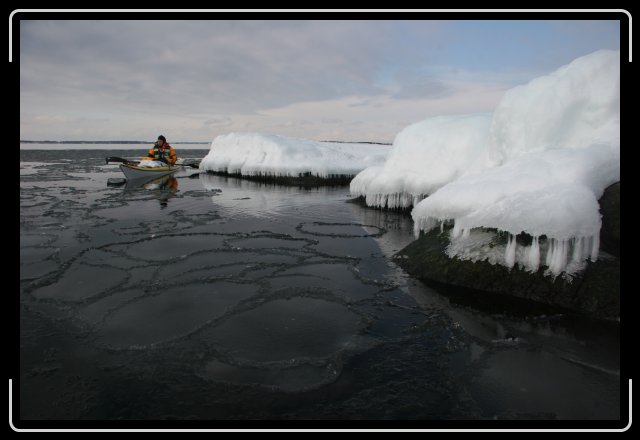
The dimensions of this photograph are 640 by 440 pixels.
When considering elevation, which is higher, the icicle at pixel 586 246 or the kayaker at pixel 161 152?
the kayaker at pixel 161 152

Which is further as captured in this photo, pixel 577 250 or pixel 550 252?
pixel 550 252

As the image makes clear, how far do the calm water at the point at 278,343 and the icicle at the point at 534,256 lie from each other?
90 cm

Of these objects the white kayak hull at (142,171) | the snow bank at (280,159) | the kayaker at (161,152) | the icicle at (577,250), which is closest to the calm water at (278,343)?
the icicle at (577,250)

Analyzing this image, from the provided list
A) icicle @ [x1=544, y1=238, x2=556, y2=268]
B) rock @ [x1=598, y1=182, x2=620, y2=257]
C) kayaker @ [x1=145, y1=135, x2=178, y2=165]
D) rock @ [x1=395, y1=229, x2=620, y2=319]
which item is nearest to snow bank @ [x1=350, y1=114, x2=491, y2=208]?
rock @ [x1=598, y1=182, x2=620, y2=257]

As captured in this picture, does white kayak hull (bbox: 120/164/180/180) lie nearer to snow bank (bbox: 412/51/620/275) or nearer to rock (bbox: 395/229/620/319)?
snow bank (bbox: 412/51/620/275)

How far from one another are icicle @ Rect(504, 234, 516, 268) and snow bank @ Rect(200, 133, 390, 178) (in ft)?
62.6

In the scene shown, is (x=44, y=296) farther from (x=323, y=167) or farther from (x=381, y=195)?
(x=323, y=167)

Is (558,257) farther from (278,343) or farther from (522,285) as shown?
(278,343)

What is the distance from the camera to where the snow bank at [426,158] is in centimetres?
1173

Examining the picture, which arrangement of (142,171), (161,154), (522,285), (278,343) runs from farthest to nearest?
(161,154) → (142,171) → (522,285) → (278,343)

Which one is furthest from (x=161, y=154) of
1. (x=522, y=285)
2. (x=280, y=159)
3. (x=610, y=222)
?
(x=610, y=222)

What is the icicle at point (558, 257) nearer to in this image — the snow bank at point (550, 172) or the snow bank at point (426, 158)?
the snow bank at point (550, 172)

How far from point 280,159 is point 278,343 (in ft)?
71.6

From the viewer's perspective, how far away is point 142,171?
881 inches
